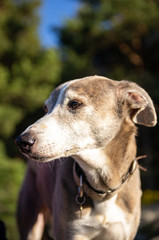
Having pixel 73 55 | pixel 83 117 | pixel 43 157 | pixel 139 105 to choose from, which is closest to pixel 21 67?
pixel 73 55

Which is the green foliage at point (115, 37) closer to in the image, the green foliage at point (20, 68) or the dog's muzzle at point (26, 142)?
the green foliage at point (20, 68)

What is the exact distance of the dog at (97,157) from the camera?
2.27 meters

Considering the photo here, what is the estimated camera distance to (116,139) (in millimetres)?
2443

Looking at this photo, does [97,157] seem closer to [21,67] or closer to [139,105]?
[139,105]

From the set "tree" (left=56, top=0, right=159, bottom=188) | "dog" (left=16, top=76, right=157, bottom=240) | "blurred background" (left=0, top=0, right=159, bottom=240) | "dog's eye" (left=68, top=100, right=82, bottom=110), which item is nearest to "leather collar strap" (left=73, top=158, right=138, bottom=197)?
"dog" (left=16, top=76, right=157, bottom=240)

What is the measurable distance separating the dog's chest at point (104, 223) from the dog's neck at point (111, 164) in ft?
0.40

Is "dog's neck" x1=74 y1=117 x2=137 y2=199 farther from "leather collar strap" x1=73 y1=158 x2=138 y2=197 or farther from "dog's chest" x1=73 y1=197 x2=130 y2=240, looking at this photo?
"dog's chest" x1=73 y1=197 x2=130 y2=240

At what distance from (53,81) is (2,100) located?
1.53m

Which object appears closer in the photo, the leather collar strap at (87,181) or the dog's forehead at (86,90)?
the dog's forehead at (86,90)

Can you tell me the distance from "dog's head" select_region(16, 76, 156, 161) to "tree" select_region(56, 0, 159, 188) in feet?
21.7

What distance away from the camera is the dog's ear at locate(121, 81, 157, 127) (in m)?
2.48

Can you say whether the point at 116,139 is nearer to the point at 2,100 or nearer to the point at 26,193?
the point at 26,193

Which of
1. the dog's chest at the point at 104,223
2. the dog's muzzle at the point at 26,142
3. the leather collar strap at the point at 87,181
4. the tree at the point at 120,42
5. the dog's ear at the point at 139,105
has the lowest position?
the tree at the point at 120,42

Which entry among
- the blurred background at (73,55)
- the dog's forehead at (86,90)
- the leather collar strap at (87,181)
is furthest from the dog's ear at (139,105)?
the blurred background at (73,55)
